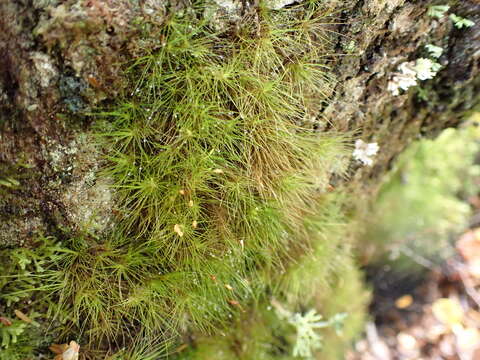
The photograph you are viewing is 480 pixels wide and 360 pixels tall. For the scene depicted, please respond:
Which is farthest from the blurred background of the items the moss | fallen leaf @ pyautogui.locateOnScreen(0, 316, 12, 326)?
fallen leaf @ pyautogui.locateOnScreen(0, 316, 12, 326)

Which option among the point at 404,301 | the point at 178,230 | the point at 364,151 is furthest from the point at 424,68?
the point at 404,301

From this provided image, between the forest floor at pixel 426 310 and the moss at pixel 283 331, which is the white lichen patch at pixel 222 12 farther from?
the forest floor at pixel 426 310

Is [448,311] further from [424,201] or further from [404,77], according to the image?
[404,77]

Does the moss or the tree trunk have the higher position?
the tree trunk

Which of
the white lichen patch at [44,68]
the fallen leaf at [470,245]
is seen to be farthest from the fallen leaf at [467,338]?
the white lichen patch at [44,68]

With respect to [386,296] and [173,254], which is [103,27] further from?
[386,296]

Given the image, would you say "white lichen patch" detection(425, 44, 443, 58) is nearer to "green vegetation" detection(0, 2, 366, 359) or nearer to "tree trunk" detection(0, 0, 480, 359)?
→ "tree trunk" detection(0, 0, 480, 359)
